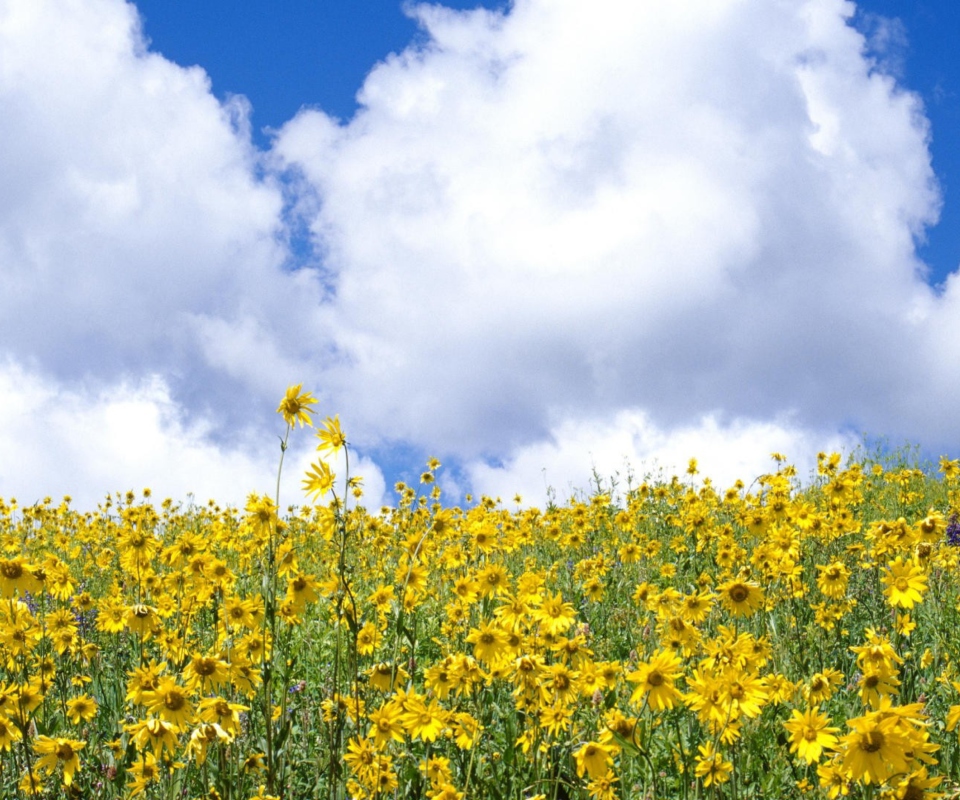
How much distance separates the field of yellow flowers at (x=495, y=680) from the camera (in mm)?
2924

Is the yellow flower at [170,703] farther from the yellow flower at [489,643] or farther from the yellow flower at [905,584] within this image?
the yellow flower at [905,584]

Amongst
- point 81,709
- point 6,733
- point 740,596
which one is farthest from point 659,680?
point 81,709

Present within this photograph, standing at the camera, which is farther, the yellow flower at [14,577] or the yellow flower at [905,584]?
the yellow flower at [905,584]

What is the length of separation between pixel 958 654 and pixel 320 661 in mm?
4406

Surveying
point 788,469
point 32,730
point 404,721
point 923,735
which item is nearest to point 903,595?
point 923,735

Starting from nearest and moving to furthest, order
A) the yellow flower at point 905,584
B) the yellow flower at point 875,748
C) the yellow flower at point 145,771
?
the yellow flower at point 875,748, the yellow flower at point 145,771, the yellow flower at point 905,584

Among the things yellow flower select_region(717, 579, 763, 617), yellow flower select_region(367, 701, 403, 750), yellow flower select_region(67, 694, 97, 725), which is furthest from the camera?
yellow flower select_region(67, 694, 97, 725)

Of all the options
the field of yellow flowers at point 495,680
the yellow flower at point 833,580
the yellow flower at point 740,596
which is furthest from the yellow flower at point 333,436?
the yellow flower at point 833,580

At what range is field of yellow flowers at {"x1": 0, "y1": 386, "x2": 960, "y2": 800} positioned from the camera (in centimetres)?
292

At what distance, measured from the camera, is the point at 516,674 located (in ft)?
9.59

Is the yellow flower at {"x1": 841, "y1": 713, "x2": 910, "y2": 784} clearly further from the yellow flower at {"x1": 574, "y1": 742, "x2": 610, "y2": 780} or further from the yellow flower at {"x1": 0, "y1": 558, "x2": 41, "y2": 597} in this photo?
the yellow flower at {"x1": 0, "y1": 558, "x2": 41, "y2": 597}

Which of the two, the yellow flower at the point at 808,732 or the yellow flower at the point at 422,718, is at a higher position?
the yellow flower at the point at 422,718

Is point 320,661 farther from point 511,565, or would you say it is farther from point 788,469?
point 788,469

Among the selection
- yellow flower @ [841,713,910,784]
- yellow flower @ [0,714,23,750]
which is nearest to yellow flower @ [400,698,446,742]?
yellow flower @ [841,713,910,784]
